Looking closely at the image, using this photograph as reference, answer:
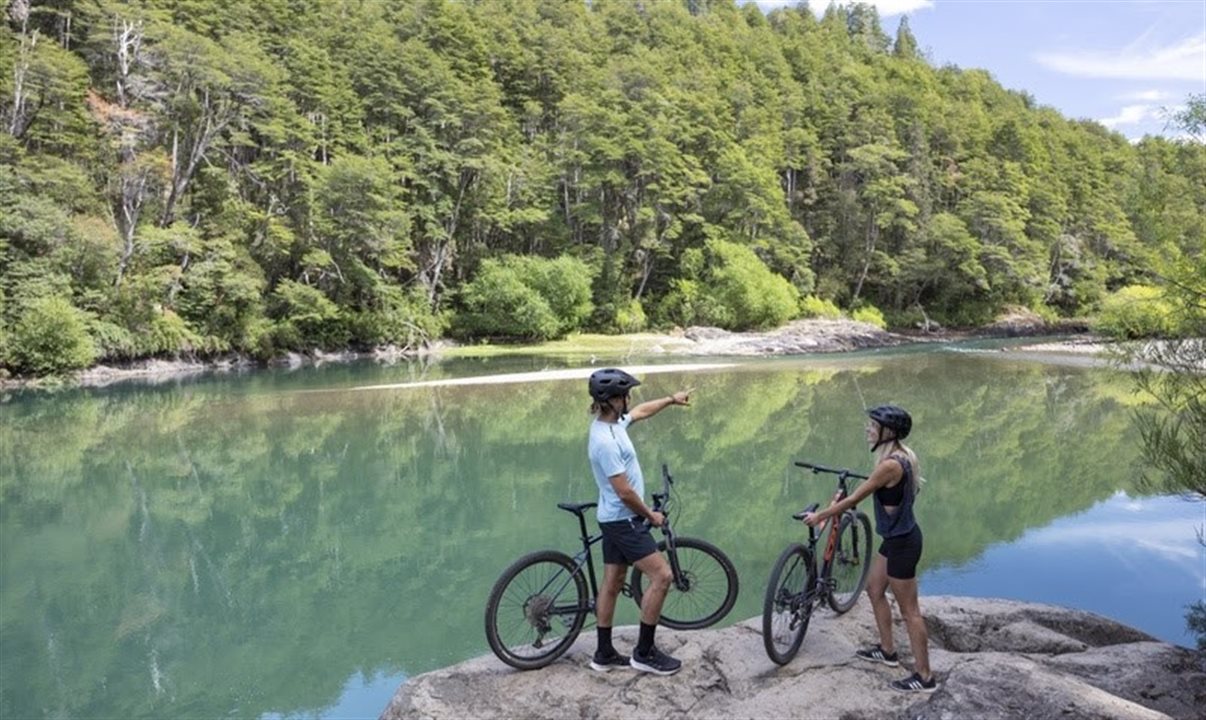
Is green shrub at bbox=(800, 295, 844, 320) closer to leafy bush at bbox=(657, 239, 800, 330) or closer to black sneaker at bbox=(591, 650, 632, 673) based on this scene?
leafy bush at bbox=(657, 239, 800, 330)

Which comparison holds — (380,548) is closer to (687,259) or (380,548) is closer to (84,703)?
(84,703)

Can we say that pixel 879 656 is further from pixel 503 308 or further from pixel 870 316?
pixel 870 316

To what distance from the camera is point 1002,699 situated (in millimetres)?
3406

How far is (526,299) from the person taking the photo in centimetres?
4056

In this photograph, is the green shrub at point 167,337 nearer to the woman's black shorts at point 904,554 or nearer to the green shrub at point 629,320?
the green shrub at point 629,320

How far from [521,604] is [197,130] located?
39.8 m

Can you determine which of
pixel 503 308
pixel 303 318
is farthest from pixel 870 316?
pixel 303 318

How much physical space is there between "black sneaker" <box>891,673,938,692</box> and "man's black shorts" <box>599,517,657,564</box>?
4.65 feet

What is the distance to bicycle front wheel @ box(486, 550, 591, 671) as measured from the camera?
439cm

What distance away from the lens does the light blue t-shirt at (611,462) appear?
13.4 ft

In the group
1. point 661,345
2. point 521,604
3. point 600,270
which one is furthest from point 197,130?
point 521,604

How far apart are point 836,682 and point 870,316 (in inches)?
1925

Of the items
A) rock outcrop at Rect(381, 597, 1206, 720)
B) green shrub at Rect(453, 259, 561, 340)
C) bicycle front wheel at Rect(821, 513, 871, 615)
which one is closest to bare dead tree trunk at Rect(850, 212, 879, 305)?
green shrub at Rect(453, 259, 561, 340)

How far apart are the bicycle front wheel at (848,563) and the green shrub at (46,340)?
29.7m
